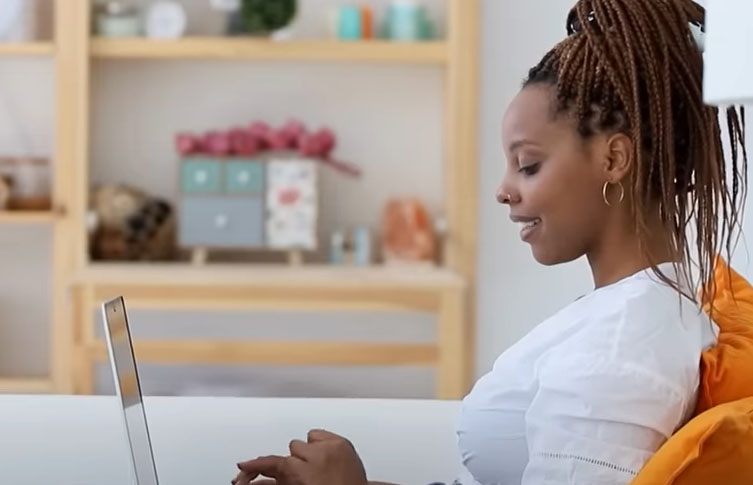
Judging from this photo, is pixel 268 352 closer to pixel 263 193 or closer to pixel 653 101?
pixel 263 193

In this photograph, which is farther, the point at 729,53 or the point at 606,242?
the point at 606,242

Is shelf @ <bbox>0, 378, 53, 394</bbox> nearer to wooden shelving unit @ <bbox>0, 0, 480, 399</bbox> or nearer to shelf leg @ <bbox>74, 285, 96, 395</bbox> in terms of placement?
wooden shelving unit @ <bbox>0, 0, 480, 399</bbox>

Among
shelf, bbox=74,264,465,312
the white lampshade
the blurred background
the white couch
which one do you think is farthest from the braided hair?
shelf, bbox=74,264,465,312

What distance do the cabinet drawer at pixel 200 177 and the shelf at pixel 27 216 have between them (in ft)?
1.15

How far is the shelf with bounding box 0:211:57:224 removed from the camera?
3238mm

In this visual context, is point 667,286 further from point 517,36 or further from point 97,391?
point 97,391

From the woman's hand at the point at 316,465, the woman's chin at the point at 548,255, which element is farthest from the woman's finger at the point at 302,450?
the woman's chin at the point at 548,255

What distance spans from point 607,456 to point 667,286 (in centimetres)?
17

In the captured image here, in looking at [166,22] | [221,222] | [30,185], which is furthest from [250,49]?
[30,185]

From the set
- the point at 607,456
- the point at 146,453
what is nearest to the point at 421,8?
the point at 146,453

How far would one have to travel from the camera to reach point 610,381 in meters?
0.95

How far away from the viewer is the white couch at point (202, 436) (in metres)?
1.51

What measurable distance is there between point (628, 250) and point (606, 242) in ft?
0.06

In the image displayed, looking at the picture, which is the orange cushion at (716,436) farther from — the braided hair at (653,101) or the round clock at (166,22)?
the round clock at (166,22)
